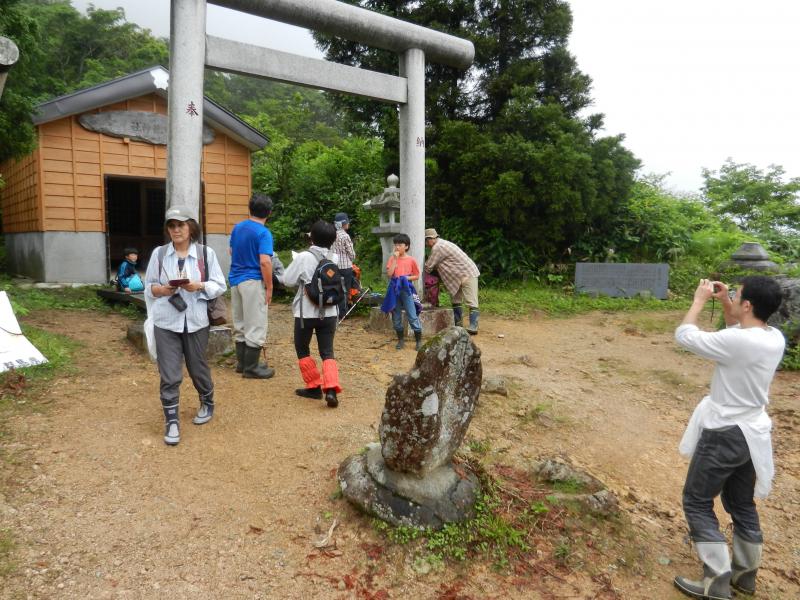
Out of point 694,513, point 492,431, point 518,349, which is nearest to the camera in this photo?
point 694,513

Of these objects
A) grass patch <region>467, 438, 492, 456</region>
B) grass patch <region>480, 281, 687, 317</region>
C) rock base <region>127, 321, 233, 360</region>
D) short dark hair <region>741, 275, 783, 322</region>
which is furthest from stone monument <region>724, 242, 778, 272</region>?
rock base <region>127, 321, 233, 360</region>

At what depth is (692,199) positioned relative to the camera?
16891mm

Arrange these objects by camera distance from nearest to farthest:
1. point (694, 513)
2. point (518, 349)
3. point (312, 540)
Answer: point (694, 513)
point (312, 540)
point (518, 349)

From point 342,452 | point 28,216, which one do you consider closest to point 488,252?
point 342,452

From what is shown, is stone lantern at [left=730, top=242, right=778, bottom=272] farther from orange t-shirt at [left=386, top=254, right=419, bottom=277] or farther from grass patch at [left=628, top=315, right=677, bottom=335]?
orange t-shirt at [left=386, top=254, right=419, bottom=277]

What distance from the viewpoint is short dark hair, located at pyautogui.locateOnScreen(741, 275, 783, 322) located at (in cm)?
264

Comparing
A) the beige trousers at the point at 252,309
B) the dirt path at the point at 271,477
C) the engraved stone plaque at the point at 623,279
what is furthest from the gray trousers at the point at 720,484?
the engraved stone plaque at the point at 623,279

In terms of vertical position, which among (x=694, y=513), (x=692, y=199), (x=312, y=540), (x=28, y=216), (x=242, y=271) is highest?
(x=692, y=199)

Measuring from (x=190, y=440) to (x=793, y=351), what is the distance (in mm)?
7639

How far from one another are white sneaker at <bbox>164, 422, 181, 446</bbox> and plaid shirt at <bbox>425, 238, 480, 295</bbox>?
16.6ft

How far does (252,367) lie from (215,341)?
2.87 ft

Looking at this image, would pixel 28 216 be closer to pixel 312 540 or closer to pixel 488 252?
pixel 488 252

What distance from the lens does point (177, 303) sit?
381 cm

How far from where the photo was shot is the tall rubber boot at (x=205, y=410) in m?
4.23
